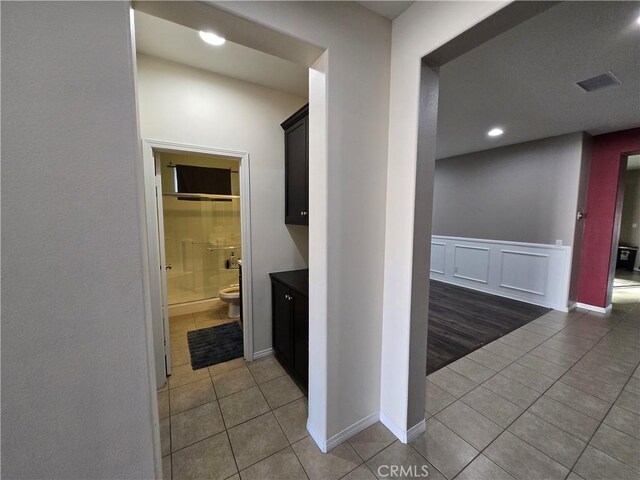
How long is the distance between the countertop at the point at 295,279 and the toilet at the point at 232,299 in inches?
52.4

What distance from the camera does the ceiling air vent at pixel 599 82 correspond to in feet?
6.93

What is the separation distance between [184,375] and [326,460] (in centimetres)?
153

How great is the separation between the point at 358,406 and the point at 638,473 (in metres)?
1.57

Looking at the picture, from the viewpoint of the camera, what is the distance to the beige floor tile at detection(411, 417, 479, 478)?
1.45 m

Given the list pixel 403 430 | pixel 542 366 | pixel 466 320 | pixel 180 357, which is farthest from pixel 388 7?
pixel 466 320

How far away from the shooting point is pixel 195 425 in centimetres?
174

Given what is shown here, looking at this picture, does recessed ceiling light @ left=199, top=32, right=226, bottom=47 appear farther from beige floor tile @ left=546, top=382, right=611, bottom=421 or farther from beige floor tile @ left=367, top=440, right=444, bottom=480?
beige floor tile @ left=546, top=382, right=611, bottom=421

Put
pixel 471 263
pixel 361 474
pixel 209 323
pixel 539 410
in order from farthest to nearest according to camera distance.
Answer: pixel 471 263 < pixel 209 323 < pixel 539 410 < pixel 361 474

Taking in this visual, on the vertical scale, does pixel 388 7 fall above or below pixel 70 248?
above

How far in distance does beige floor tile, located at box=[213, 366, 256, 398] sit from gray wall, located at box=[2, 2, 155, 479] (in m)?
1.15

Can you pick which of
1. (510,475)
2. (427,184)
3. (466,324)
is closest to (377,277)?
(427,184)

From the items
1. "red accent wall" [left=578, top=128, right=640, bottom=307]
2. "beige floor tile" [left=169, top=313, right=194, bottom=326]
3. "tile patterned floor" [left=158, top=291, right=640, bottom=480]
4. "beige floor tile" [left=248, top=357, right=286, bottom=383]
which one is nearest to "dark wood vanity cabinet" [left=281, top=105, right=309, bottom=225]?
"beige floor tile" [left=248, top=357, right=286, bottom=383]

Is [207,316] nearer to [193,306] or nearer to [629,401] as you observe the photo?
[193,306]

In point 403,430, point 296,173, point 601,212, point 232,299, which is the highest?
point 296,173
